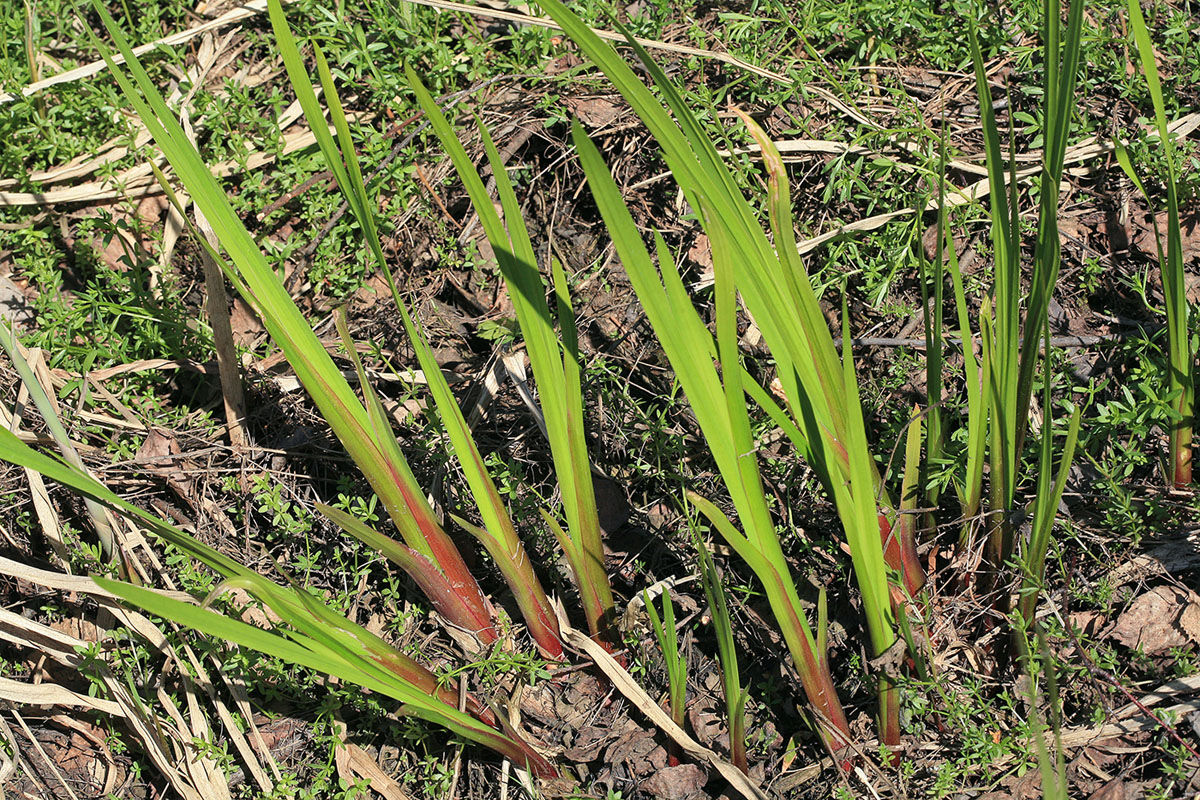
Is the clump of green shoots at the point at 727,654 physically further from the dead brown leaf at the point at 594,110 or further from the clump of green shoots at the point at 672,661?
the dead brown leaf at the point at 594,110

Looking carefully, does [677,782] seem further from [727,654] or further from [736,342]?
[736,342]

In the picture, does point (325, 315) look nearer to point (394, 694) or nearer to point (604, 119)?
point (604, 119)

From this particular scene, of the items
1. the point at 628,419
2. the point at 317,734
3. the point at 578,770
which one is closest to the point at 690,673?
the point at 578,770

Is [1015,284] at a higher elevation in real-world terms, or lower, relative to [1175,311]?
higher

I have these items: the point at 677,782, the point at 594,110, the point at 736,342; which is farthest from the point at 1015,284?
the point at 594,110

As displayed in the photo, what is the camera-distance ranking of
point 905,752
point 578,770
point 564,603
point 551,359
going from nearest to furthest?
point 551,359 < point 905,752 < point 578,770 < point 564,603

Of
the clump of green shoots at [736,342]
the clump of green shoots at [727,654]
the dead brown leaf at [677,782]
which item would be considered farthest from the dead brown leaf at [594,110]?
the dead brown leaf at [677,782]

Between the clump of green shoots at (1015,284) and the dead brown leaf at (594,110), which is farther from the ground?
the dead brown leaf at (594,110)

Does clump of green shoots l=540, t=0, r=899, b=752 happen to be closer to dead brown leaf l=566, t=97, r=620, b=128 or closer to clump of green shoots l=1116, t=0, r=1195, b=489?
clump of green shoots l=1116, t=0, r=1195, b=489

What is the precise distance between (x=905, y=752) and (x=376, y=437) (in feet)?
3.16

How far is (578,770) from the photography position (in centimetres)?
158

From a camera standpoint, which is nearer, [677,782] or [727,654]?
[727,654]

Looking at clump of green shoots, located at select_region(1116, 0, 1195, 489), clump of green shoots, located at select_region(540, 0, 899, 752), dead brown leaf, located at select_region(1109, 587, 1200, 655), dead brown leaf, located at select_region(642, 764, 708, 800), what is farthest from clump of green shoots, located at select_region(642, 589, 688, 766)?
clump of green shoots, located at select_region(1116, 0, 1195, 489)

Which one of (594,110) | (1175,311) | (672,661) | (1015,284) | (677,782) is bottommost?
(677,782)
